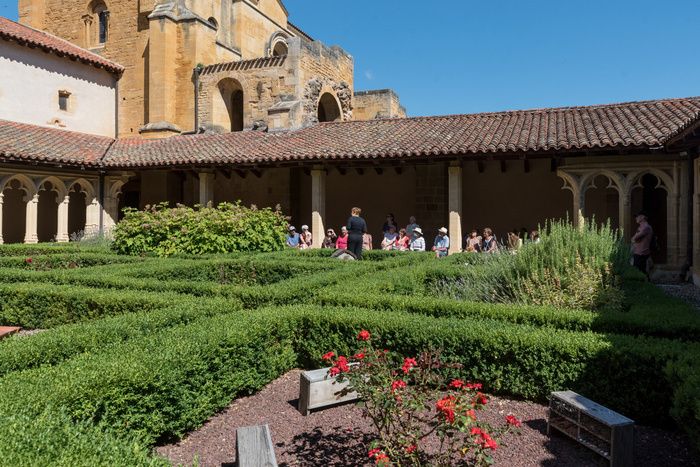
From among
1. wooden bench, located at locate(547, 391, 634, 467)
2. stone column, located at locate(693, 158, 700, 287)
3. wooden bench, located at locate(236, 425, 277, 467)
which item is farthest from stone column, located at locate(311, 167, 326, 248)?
wooden bench, located at locate(236, 425, 277, 467)

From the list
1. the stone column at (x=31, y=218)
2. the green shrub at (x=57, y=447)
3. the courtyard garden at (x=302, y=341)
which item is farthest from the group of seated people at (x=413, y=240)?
the green shrub at (x=57, y=447)

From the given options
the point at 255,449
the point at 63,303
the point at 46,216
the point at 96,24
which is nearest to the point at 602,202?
the point at 63,303

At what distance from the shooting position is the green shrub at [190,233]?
11.3 meters

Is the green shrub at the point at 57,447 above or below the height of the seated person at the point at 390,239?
below

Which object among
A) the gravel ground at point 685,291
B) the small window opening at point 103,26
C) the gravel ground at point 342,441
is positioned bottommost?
the gravel ground at point 342,441

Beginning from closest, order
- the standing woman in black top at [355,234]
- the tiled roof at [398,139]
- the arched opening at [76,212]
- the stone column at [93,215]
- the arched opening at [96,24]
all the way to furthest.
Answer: the standing woman in black top at [355,234], the tiled roof at [398,139], the stone column at [93,215], the arched opening at [76,212], the arched opening at [96,24]

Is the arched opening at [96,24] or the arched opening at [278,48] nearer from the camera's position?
the arched opening at [96,24]

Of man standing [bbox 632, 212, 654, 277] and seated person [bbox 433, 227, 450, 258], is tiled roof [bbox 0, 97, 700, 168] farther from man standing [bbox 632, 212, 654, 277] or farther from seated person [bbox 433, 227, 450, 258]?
seated person [bbox 433, 227, 450, 258]

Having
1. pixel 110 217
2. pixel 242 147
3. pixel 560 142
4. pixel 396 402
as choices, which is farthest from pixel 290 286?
pixel 110 217

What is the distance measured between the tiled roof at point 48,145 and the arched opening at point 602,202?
14.3 metres

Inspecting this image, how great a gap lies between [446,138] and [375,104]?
35.8 ft

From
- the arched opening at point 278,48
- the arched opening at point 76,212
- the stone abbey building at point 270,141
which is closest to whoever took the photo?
the stone abbey building at point 270,141

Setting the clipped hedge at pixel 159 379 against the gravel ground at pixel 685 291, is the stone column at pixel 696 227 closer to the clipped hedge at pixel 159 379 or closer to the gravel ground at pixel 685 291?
the gravel ground at pixel 685 291

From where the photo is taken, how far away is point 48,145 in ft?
52.5
